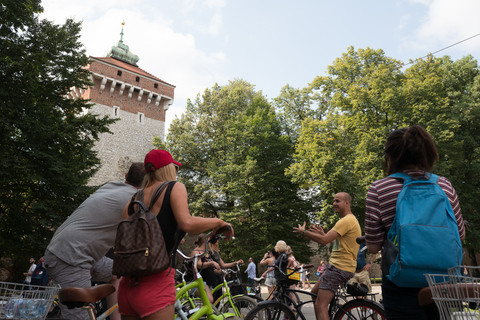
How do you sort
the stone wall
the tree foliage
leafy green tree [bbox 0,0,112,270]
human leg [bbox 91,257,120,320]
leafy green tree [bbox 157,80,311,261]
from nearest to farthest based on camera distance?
human leg [bbox 91,257,120,320] < leafy green tree [bbox 0,0,112,270] < the tree foliage < leafy green tree [bbox 157,80,311,261] < the stone wall

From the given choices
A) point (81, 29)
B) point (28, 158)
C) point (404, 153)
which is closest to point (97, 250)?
A: point (404, 153)

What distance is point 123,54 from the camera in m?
42.6

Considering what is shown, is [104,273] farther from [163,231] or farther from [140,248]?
[140,248]

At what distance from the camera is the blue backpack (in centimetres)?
203

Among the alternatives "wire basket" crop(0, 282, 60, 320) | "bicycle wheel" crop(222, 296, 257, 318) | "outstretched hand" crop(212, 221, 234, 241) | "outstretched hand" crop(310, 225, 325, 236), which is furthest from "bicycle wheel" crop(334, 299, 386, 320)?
"wire basket" crop(0, 282, 60, 320)

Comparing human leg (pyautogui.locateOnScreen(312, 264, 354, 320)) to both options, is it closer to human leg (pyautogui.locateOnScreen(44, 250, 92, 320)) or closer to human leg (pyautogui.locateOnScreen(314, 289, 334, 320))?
human leg (pyautogui.locateOnScreen(314, 289, 334, 320))

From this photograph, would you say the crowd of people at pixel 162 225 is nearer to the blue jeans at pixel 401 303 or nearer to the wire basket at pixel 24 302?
the blue jeans at pixel 401 303

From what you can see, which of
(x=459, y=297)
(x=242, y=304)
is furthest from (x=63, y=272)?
(x=242, y=304)

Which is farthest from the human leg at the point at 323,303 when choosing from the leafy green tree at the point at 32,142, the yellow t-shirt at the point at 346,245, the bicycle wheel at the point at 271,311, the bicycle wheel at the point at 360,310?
the leafy green tree at the point at 32,142

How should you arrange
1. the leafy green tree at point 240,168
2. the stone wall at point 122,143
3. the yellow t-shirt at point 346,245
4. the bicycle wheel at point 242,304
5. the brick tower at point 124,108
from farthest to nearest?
the brick tower at point 124,108 → the stone wall at point 122,143 → the leafy green tree at point 240,168 → the bicycle wheel at point 242,304 → the yellow t-shirt at point 346,245

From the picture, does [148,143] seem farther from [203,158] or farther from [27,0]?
[27,0]

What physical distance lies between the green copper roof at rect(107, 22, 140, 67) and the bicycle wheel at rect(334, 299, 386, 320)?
1648 inches

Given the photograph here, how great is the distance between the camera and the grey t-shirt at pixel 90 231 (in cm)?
339

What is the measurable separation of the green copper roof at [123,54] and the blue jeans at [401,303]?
4361 centimetres
